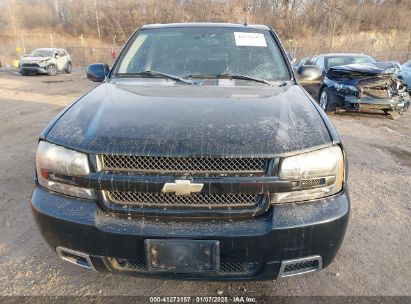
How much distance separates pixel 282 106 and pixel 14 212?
2584 millimetres

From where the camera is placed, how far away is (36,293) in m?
2.21

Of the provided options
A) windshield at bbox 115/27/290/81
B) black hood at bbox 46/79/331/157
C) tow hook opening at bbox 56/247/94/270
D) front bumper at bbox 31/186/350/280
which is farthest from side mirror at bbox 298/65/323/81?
tow hook opening at bbox 56/247/94/270

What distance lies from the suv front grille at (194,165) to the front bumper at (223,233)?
0.25 meters

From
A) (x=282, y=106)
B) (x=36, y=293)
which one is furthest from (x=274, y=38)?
(x=36, y=293)

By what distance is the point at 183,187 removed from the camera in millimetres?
1734

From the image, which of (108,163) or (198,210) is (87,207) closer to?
(108,163)

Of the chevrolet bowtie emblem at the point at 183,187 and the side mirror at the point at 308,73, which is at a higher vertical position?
the side mirror at the point at 308,73

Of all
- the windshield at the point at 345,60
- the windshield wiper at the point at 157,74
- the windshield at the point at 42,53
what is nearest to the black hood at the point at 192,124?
the windshield wiper at the point at 157,74

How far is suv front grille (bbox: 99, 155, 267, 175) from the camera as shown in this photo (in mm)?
1751

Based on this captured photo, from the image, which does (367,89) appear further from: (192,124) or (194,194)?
(194,194)

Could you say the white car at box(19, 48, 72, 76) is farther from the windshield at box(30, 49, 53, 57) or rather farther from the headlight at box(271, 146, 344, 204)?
the headlight at box(271, 146, 344, 204)

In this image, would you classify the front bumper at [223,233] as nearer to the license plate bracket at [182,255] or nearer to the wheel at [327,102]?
the license plate bracket at [182,255]

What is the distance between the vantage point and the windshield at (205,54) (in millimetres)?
2994

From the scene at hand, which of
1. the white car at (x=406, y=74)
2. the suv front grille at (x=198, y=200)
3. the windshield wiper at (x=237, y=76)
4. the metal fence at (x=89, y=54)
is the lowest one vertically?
the metal fence at (x=89, y=54)
